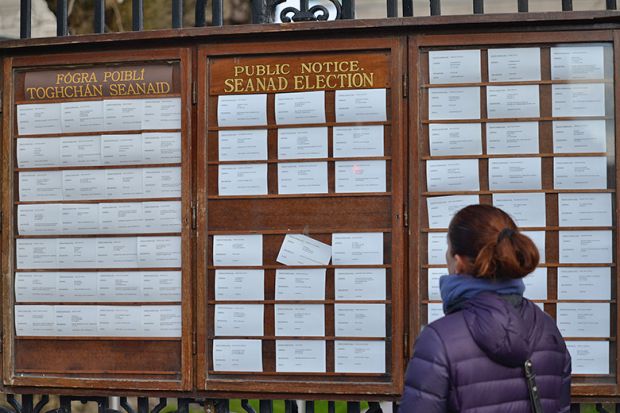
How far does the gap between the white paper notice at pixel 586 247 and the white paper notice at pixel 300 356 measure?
4.01 ft

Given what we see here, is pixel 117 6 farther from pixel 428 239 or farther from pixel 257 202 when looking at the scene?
pixel 428 239

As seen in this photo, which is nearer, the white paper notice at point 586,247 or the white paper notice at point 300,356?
the white paper notice at point 586,247

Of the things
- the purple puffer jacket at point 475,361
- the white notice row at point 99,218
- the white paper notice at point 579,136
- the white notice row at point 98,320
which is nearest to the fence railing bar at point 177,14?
the white notice row at point 99,218

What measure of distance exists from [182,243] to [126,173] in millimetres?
461

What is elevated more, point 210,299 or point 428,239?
point 428,239

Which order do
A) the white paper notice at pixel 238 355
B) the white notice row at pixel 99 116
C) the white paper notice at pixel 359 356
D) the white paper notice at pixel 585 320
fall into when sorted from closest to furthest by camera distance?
1. the white paper notice at pixel 585 320
2. the white paper notice at pixel 359 356
3. the white paper notice at pixel 238 355
4. the white notice row at pixel 99 116

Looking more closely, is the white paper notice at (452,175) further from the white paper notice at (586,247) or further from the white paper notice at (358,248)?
the white paper notice at (586,247)

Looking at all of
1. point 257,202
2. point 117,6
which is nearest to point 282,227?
point 257,202

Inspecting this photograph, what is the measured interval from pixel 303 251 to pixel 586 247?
1.32 meters

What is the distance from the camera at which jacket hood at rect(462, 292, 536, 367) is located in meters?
2.67

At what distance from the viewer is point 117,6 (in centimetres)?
639

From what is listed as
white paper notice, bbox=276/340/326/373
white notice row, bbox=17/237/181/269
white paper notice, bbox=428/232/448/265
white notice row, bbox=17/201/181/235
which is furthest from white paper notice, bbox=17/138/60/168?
white paper notice, bbox=428/232/448/265

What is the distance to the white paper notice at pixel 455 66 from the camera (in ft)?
13.7

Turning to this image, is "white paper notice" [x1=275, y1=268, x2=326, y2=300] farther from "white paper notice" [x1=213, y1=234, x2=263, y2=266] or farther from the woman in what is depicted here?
the woman
